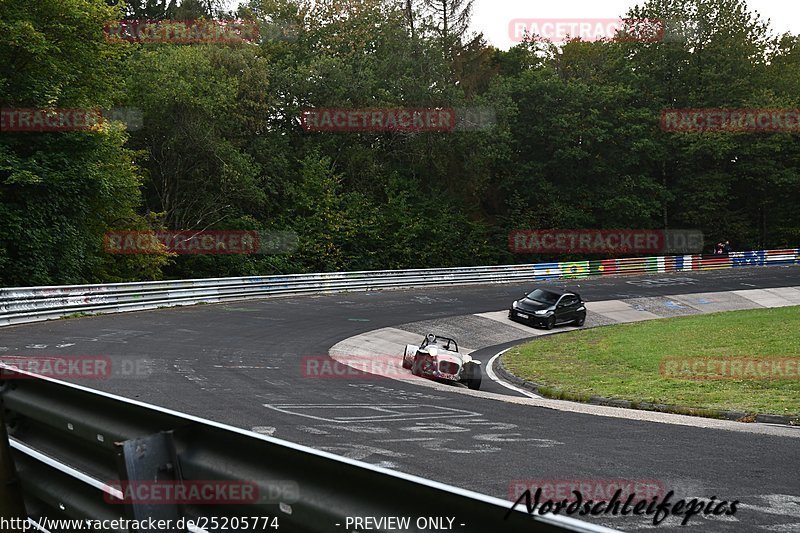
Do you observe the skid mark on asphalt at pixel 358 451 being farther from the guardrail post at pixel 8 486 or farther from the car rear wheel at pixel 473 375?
the car rear wheel at pixel 473 375

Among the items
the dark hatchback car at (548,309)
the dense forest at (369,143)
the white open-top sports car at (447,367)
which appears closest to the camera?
the white open-top sports car at (447,367)

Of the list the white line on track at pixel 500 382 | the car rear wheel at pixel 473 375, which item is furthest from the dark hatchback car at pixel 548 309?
the car rear wheel at pixel 473 375

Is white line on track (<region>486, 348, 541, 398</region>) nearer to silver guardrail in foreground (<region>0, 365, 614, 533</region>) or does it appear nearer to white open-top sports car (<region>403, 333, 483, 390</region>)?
white open-top sports car (<region>403, 333, 483, 390</region>)

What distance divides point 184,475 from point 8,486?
83.7 inches

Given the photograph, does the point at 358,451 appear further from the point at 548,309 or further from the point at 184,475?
the point at 548,309

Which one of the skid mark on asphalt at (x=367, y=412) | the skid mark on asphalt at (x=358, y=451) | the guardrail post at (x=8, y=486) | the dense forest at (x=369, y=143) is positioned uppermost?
the dense forest at (x=369, y=143)

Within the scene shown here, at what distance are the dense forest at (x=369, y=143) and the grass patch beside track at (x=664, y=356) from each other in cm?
1935

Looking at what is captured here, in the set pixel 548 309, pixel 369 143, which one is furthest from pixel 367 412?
pixel 369 143

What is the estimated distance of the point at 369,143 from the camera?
52281mm

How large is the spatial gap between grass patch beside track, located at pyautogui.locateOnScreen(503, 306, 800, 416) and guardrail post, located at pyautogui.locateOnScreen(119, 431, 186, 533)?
1104 cm

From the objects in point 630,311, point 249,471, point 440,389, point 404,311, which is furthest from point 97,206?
point 249,471

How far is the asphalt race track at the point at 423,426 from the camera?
23.2 ft

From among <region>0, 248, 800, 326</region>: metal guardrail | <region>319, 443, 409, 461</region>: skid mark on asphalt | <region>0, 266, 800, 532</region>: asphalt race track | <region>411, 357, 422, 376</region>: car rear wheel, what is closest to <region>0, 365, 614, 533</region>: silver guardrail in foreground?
<region>0, 266, 800, 532</region>: asphalt race track

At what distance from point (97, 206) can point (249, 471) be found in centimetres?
3185
